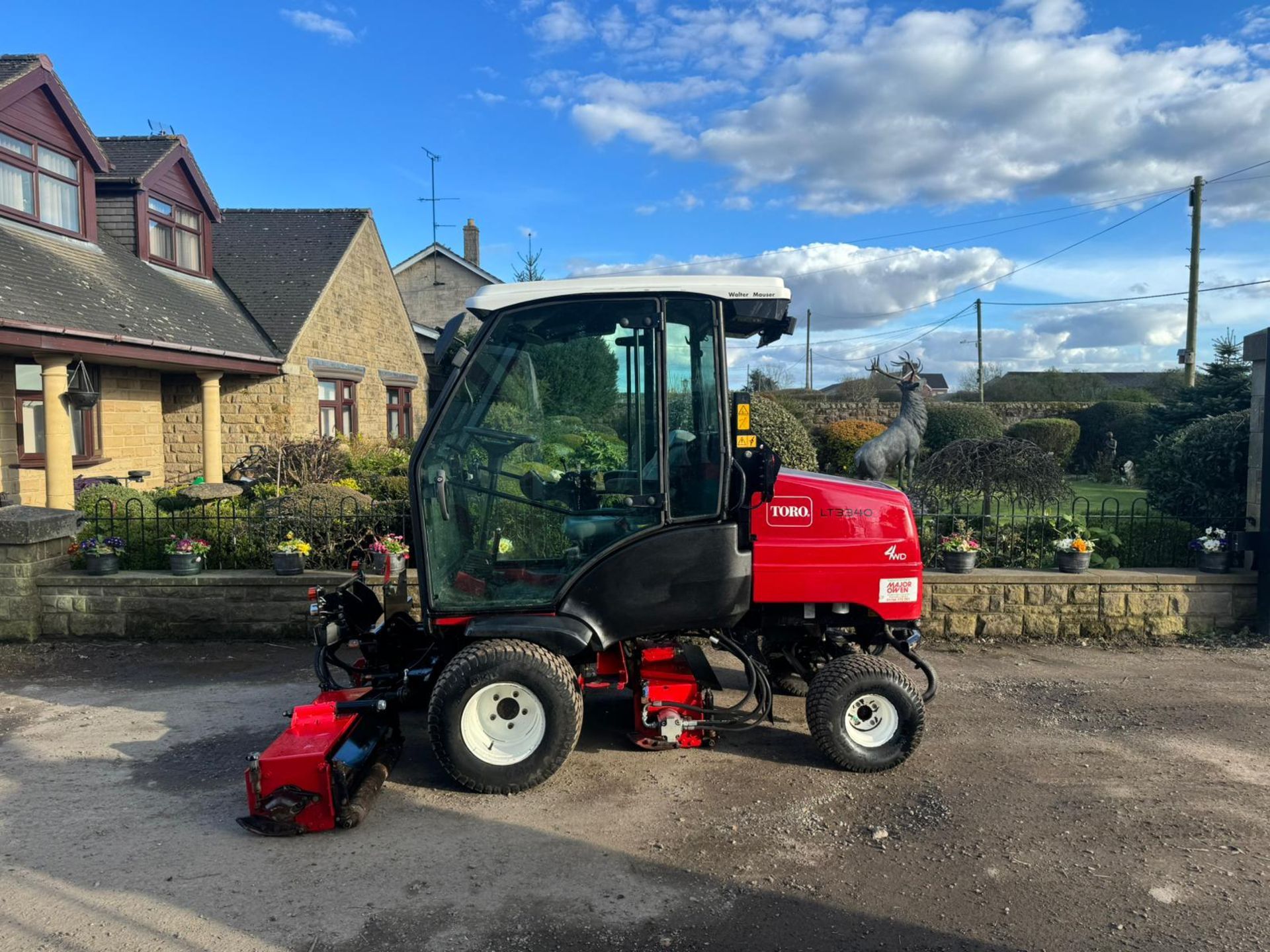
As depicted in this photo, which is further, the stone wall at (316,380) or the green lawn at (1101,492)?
the stone wall at (316,380)

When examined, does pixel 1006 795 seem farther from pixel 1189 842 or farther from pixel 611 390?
pixel 611 390

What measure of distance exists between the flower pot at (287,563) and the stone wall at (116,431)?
21.2 feet

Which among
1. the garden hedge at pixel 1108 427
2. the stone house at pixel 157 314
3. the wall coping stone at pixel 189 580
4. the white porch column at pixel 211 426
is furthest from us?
the garden hedge at pixel 1108 427

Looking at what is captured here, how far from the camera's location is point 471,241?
3133cm

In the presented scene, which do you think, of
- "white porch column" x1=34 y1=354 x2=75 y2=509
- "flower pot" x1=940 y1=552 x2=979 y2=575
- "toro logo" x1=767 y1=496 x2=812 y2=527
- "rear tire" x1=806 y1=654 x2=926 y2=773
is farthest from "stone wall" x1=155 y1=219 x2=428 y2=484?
"rear tire" x1=806 y1=654 x2=926 y2=773

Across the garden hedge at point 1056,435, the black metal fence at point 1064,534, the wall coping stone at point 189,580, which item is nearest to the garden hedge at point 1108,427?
the garden hedge at point 1056,435

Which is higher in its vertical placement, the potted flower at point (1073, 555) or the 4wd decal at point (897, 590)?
the 4wd decal at point (897, 590)

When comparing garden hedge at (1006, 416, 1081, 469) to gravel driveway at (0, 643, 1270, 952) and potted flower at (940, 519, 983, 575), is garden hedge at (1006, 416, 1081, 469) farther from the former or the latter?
gravel driveway at (0, 643, 1270, 952)

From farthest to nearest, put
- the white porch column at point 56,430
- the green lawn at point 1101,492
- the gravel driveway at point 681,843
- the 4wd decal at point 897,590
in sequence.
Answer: the green lawn at point 1101,492, the white porch column at point 56,430, the 4wd decal at point 897,590, the gravel driveway at point 681,843

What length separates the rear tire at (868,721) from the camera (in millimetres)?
4344

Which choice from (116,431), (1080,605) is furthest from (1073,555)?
(116,431)

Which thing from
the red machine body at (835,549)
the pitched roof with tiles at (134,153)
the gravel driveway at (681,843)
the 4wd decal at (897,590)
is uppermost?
the pitched roof with tiles at (134,153)

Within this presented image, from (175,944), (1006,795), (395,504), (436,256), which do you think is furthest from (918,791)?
(436,256)

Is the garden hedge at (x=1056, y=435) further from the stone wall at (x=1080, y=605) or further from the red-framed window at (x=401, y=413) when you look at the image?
the stone wall at (x=1080, y=605)
